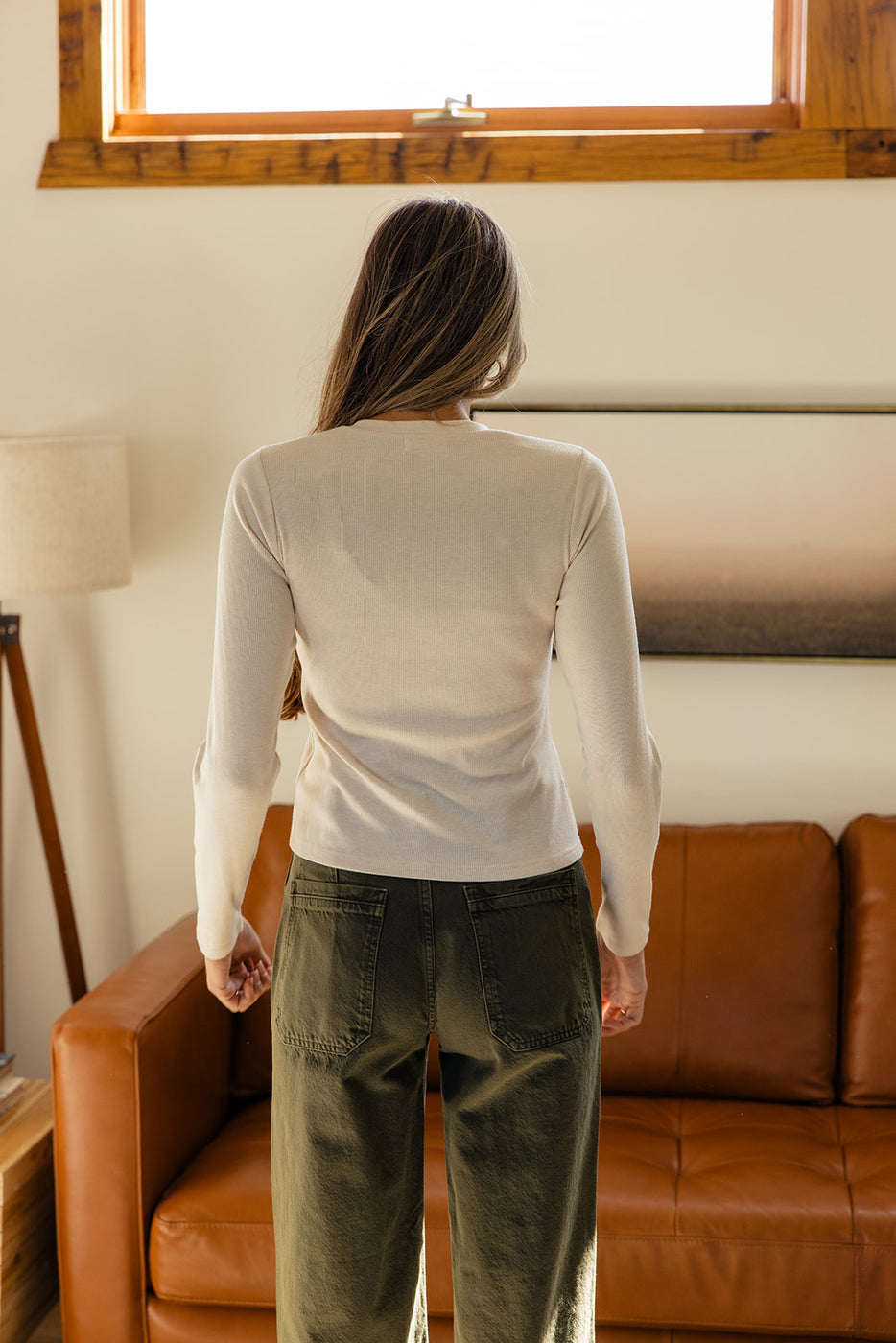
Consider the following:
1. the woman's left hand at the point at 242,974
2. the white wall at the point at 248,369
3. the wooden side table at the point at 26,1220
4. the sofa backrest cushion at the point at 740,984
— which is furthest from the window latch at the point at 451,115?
the wooden side table at the point at 26,1220

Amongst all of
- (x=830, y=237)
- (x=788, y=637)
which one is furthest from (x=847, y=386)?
(x=788, y=637)

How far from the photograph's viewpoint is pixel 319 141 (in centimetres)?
232

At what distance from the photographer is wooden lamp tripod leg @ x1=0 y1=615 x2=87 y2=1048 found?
2.27m

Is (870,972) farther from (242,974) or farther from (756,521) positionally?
(242,974)

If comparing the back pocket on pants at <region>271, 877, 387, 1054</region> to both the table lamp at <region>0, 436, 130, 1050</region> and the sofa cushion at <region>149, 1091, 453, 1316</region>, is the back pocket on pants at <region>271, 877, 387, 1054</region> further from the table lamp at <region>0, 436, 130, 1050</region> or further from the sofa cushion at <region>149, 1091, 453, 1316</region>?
the table lamp at <region>0, 436, 130, 1050</region>

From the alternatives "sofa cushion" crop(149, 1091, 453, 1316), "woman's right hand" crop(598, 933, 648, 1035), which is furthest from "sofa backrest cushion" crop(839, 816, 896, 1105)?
"woman's right hand" crop(598, 933, 648, 1035)

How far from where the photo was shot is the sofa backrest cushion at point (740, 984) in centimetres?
209

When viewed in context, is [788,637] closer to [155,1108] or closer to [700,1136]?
[700,1136]

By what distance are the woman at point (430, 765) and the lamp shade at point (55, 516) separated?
107cm

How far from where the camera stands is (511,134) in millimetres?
2305

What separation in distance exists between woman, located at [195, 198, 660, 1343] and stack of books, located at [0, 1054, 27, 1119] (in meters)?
1.10

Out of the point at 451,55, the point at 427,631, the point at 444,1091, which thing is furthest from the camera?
the point at 451,55

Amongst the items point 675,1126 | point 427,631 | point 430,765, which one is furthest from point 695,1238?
point 427,631

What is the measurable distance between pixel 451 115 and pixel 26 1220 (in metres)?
2.23
